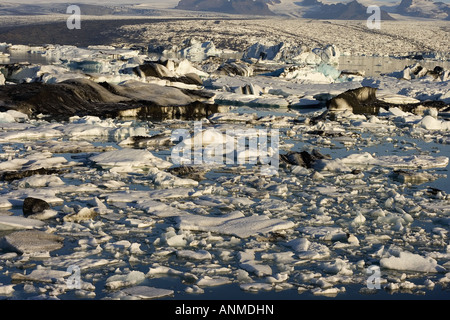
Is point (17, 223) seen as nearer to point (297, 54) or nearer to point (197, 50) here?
point (297, 54)

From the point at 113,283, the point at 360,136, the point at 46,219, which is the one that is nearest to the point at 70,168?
the point at 46,219

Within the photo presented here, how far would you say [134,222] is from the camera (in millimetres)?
5613

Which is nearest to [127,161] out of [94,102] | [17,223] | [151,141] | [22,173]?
[22,173]

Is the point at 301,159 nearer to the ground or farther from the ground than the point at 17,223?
nearer to the ground

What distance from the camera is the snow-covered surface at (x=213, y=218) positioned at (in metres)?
4.37

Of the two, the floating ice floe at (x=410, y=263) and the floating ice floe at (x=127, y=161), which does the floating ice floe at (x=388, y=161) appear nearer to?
the floating ice floe at (x=127, y=161)

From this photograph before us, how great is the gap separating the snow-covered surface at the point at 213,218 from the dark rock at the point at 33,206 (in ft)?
0.45

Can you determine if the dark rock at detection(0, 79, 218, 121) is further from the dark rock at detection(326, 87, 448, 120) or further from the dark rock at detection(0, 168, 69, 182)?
the dark rock at detection(0, 168, 69, 182)

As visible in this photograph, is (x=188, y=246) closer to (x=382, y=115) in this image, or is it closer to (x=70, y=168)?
(x=70, y=168)

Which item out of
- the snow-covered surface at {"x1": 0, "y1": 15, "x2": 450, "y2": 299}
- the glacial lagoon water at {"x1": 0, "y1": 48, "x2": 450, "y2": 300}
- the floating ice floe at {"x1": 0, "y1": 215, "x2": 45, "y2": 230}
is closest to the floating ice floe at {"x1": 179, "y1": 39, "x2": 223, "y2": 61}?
the snow-covered surface at {"x1": 0, "y1": 15, "x2": 450, "y2": 299}

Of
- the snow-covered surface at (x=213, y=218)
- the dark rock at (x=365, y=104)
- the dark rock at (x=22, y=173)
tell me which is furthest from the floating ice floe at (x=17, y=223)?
the dark rock at (x=365, y=104)

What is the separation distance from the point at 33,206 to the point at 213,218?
70.3 inches

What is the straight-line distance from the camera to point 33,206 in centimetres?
583

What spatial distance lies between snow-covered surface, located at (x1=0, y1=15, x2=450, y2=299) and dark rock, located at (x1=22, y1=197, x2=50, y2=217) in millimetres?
137
